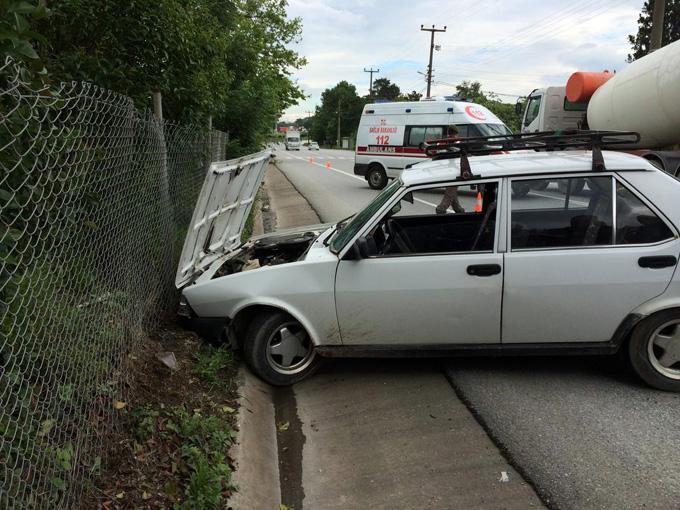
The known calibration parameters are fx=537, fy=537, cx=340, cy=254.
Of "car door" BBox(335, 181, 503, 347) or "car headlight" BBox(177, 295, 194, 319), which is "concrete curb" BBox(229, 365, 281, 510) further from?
"car door" BBox(335, 181, 503, 347)

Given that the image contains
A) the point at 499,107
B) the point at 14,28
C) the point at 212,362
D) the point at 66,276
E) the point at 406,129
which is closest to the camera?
the point at 14,28

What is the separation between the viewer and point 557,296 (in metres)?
3.70

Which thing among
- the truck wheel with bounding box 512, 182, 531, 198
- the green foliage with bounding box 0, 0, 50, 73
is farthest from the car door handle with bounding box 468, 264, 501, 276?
the green foliage with bounding box 0, 0, 50, 73

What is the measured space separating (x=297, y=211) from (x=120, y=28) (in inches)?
337

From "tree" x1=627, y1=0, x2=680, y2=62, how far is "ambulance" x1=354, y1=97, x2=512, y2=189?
30.2 meters

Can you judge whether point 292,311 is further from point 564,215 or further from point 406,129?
point 406,129

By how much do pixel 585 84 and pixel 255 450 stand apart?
15508 millimetres

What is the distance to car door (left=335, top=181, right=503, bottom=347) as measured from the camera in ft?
12.3

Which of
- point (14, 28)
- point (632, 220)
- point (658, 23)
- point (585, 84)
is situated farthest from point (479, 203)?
point (658, 23)

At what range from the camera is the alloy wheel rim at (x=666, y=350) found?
12.2 feet

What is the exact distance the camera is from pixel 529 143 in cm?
424

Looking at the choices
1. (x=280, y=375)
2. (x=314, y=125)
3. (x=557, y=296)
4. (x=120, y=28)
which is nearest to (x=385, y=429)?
(x=280, y=375)

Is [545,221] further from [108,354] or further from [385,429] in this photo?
[108,354]

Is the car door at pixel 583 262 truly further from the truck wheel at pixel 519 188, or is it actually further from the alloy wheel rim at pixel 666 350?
the alloy wheel rim at pixel 666 350
